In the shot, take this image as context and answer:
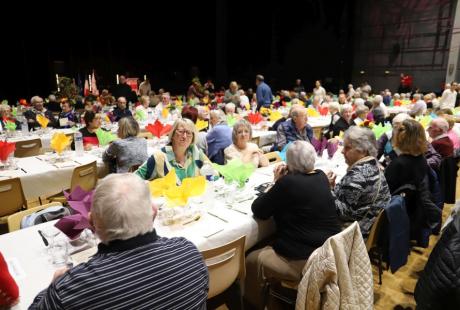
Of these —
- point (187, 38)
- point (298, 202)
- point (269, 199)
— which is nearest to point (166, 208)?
point (269, 199)

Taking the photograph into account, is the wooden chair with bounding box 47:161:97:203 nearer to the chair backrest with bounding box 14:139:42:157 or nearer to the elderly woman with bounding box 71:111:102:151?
the elderly woman with bounding box 71:111:102:151

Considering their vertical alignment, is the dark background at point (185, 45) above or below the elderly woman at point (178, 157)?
above

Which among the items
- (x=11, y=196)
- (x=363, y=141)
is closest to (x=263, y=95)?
(x=363, y=141)

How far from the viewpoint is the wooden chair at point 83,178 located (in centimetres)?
338

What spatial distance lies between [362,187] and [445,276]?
0.87 meters

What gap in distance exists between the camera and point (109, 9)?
11.9 metres

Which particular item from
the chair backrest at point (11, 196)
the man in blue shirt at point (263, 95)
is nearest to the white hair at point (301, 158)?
the chair backrest at point (11, 196)

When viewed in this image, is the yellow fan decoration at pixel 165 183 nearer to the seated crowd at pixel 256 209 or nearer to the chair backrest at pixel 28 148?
the seated crowd at pixel 256 209

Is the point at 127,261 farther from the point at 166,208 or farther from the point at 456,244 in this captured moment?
the point at 456,244

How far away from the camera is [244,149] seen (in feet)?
12.1

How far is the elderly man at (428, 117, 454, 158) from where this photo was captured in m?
3.60

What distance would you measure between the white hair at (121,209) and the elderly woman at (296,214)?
1.02 meters

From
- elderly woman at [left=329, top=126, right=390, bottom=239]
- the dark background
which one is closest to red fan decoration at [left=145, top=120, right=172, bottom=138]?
elderly woman at [left=329, top=126, right=390, bottom=239]

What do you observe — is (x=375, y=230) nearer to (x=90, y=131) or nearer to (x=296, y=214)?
(x=296, y=214)
